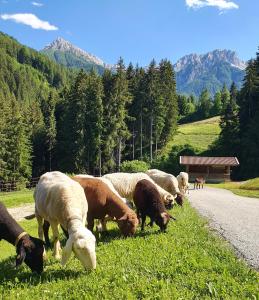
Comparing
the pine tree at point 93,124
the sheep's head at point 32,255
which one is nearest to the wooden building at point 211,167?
the pine tree at point 93,124

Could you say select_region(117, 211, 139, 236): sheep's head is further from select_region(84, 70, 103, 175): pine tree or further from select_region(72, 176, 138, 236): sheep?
select_region(84, 70, 103, 175): pine tree

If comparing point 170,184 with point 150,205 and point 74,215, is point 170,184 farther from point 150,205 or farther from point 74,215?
point 74,215

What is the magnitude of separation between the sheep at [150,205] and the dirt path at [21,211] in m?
12.1

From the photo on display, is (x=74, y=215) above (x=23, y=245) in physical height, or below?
above

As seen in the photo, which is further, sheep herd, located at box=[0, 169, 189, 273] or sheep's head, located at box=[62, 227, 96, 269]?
sheep herd, located at box=[0, 169, 189, 273]

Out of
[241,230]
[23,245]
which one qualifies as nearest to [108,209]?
[23,245]

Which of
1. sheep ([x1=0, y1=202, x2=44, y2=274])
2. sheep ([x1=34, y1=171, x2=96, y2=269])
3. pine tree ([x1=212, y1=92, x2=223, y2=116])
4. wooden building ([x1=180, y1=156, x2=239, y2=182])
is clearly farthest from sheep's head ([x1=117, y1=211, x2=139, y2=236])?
pine tree ([x1=212, y1=92, x2=223, y2=116])

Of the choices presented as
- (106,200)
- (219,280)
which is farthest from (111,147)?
(219,280)

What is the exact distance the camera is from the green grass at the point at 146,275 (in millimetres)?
8211

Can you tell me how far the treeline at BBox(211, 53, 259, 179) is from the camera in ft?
245

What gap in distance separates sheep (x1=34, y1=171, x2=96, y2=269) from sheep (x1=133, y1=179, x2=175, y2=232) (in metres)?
3.69

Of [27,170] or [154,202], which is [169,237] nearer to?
[154,202]

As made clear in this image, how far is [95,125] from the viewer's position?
241ft

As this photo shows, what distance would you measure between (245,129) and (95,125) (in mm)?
28904
